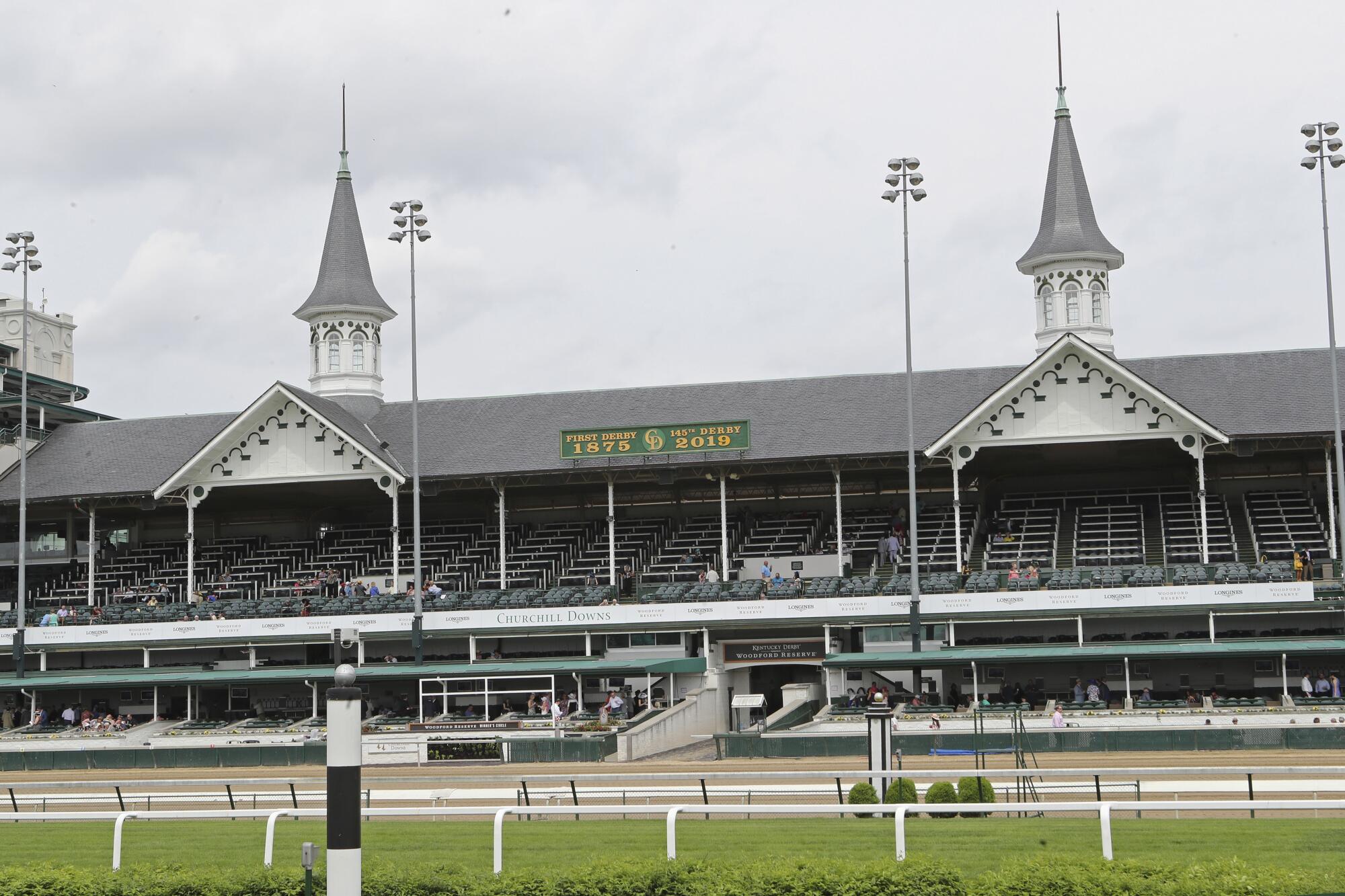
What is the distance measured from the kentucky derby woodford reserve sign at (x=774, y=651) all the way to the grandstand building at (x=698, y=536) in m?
0.08

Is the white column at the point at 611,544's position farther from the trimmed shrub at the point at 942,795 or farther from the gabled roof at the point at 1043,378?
the trimmed shrub at the point at 942,795

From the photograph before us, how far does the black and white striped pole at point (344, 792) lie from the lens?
10836 millimetres

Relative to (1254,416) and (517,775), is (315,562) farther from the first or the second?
(1254,416)

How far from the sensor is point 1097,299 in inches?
2082

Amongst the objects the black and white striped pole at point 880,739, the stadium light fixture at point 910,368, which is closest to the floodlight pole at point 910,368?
the stadium light fixture at point 910,368

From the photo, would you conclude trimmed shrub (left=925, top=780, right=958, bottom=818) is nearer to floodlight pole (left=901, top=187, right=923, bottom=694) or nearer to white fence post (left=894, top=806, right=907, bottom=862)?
white fence post (left=894, top=806, right=907, bottom=862)

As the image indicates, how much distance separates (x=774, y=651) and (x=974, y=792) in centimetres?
2449

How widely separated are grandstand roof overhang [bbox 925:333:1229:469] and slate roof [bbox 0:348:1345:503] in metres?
1.58

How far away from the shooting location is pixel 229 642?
46.8m

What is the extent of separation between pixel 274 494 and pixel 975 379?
2284 centimetres

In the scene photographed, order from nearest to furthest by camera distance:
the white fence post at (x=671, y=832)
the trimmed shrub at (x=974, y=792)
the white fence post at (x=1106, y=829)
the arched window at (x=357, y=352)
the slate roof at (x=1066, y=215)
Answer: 1. the white fence post at (x=1106, y=829)
2. the white fence post at (x=671, y=832)
3. the trimmed shrub at (x=974, y=792)
4. the slate roof at (x=1066, y=215)
5. the arched window at (x=357, y=352)

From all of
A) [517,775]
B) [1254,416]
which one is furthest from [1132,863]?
[1254,416]

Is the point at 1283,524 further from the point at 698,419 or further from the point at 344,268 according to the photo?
the point at 344,268

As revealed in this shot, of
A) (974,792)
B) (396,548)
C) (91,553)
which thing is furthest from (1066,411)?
(91,553)
